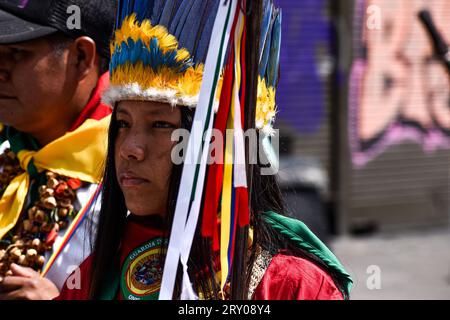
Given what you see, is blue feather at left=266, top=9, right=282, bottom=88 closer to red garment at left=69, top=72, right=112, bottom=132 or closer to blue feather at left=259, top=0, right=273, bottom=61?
blue feather at left=259, top=0, right=273, bottom=61

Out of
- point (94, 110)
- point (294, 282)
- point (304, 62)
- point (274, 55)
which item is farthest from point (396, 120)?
point (294, 282)

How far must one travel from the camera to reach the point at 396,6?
8430 mm

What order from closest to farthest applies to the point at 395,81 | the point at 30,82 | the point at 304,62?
the point at 30,82
the point at 304,62
the point at 395,81

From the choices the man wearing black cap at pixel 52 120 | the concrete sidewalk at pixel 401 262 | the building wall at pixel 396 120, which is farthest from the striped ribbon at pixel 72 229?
the building wall at pixel 396 120

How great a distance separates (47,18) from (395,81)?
6.52 meters

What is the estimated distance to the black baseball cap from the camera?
2.44 metres

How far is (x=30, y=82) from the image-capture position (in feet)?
8.07

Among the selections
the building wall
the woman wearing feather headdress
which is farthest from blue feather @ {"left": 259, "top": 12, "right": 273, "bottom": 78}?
the building wall

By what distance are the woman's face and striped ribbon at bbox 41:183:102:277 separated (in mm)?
527

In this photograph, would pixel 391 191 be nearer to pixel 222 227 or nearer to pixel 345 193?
pixel 345 193

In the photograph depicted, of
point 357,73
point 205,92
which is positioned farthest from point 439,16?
point 205,92

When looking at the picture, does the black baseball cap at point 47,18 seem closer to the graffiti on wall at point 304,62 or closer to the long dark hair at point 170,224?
the long dark hair at point 170,224

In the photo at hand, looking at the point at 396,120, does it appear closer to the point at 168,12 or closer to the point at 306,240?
the point at 306,240

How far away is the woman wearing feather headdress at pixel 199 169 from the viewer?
176 centimetres
